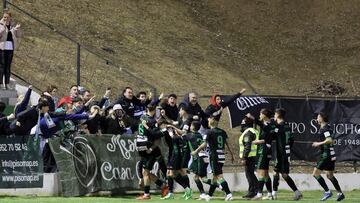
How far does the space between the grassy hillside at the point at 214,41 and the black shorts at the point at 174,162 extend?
516 inches

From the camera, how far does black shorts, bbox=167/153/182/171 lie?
2783 centimetres

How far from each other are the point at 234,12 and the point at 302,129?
77.1 feet

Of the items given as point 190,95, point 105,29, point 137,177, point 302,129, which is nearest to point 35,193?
point 137,177

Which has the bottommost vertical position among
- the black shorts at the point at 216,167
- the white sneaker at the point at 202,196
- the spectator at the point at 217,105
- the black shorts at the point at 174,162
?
the white sneaker at the point at 202,196

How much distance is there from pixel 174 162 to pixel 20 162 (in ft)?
12.2

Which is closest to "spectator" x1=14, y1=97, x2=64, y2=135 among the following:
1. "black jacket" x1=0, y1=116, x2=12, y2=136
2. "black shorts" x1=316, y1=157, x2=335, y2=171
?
"black jacket" x1=0, y1=116, x2=12, y2=136

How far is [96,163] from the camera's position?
28.4 m

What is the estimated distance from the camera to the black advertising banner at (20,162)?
27.0 metres

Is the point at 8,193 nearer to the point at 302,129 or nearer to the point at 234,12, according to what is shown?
the point at 302,129

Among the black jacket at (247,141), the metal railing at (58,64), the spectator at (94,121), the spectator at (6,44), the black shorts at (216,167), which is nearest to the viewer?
the black shorts at (216,167)

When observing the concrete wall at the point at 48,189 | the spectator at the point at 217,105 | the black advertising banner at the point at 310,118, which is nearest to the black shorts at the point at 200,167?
the spectator at the point at 217,105

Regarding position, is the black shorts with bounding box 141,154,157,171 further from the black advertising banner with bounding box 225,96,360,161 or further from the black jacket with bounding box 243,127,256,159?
the black advertising banner with bounding box 225,96,360,161

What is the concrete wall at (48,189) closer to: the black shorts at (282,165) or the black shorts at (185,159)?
the black shorts at (185,159)

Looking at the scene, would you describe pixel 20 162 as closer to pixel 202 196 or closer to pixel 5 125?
pixel 5 125
